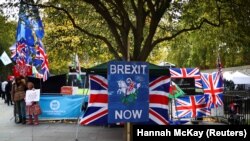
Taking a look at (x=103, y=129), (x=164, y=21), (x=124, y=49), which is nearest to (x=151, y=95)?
(x=124, y=49)

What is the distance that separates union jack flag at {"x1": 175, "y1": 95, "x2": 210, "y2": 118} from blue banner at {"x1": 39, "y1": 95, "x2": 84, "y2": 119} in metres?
3.94

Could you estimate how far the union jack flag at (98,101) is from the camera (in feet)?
34.9

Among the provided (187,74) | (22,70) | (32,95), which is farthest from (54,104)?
(187,74)

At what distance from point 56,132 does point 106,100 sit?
190 inches

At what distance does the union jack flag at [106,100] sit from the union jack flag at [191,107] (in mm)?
5469

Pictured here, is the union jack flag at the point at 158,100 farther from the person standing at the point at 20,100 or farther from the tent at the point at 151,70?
the person standing at the point at 20,100

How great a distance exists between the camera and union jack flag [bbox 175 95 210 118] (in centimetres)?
1642

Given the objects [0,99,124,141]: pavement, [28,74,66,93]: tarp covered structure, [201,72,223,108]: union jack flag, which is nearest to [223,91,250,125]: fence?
[201,72,223,108]: union jack flag

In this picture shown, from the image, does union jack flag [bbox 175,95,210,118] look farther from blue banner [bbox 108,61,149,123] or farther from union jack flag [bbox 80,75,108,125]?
blue banner [bbox 108,61,149,123]

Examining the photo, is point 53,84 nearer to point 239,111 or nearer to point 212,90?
point 212,90

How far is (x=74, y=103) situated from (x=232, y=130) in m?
12.1

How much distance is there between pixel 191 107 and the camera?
16.6 metres

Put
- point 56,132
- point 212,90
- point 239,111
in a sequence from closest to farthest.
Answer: point 56,132
point 239,111
point 212,90

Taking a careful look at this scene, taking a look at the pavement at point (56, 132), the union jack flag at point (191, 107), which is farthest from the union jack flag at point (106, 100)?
the union jack flag at point (191, 107)
